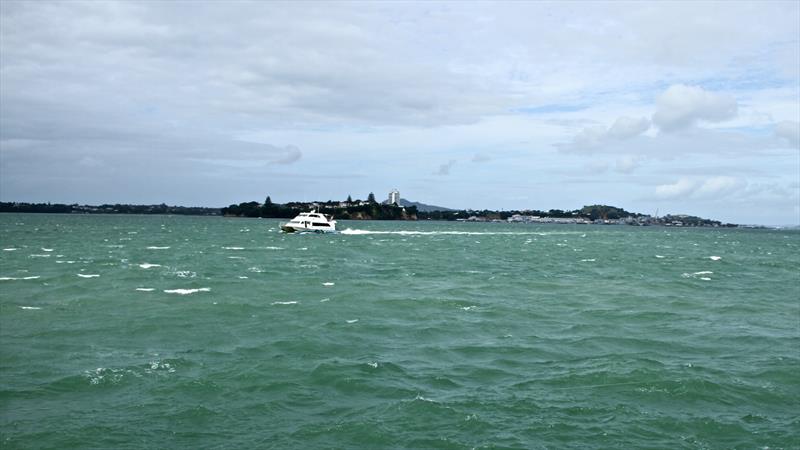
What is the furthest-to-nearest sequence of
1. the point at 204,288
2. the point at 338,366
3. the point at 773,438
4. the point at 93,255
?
the point at 93,255 < the point at 204,288 < the point at 338,366 < the point at 773,438

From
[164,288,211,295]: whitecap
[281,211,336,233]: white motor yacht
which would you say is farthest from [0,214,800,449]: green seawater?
[281,211,336,233]: white motor yacht

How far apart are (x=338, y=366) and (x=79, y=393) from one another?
7.41 meters

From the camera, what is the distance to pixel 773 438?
15.4 metres

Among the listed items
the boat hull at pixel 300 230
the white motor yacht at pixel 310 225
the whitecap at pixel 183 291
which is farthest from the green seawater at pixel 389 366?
the boat hull at pixel 300 230

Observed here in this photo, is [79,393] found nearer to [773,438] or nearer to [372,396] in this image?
[372,396]

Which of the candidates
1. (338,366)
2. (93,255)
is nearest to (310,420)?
(338,366)

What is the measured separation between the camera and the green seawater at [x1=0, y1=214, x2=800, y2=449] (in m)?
15.3

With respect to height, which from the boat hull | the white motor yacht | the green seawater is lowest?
the green seawater

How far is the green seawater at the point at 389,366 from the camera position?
15.3m

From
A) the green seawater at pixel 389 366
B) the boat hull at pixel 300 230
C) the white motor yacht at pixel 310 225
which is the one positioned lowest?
the green seawater at pixel 389 366

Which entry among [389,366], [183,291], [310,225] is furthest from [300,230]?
[389,366]

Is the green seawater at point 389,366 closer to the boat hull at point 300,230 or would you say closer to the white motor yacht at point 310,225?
the white motor yacht at point 310,225

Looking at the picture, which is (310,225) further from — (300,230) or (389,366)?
(389,366)

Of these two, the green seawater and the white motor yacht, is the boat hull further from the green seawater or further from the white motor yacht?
the green seawater
